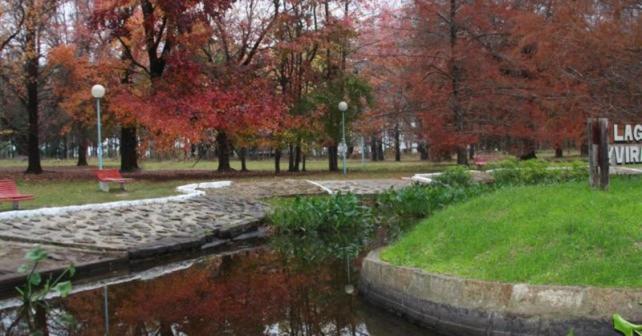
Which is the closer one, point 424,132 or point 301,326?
point 301,326

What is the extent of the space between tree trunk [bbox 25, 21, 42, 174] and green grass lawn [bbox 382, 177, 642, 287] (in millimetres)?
23796

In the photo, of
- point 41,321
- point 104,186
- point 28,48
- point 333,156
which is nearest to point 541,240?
point 41,321

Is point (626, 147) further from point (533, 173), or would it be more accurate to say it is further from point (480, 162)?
point (480, 162)

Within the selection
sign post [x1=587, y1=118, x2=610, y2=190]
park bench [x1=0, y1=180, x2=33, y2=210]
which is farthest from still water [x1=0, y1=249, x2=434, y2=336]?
park bench [x1=0, y1=180, x2=33, y2=210]

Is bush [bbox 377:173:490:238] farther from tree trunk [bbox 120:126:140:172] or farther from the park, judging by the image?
tree trunk [bbox 120:126:140:172]

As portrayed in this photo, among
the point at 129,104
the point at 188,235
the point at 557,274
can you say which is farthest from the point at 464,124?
the point at 557,274

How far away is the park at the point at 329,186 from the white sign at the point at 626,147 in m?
0.03

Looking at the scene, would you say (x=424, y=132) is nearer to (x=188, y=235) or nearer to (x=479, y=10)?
(x=479, y=10)

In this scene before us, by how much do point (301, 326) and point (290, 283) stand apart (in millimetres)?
2167

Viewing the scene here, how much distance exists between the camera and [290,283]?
372 inches

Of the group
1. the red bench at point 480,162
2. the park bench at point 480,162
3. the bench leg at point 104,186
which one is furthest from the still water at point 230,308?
the red bench at point 480,162

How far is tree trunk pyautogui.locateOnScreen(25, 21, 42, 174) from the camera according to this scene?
27.6m

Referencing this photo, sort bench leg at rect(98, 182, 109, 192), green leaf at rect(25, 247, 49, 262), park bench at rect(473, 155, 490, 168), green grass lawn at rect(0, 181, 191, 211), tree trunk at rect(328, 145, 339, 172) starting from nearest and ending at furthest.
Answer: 1. green leaf at rect(25, 247, 49, 262)
2. green grass lawn at rect(0, 181, 191, 211)
3. bench leg at rect(98, 182, 109, 192)
4. park bench at rect(473, 155, 490, 168)
5. tree trunk at rect(328, 145, 339, 172)

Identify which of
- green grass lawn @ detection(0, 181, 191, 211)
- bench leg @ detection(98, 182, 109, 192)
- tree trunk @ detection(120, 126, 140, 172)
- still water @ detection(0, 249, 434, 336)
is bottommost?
still water @ detection(0, 249, 434, 336)
